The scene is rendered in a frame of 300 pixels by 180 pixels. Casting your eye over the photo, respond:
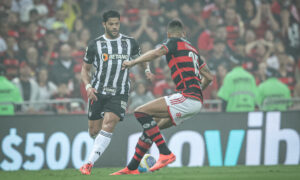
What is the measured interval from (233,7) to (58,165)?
7561 millimetres

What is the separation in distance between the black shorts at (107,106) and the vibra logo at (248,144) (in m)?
3.02

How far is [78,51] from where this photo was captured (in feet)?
51.9

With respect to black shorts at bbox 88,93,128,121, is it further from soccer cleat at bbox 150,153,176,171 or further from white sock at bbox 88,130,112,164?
soccer cleat at bbox 150,153,176,171

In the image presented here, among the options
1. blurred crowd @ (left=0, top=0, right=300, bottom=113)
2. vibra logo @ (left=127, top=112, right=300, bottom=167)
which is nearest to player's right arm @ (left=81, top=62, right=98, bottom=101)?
vibra logo @ (left=127, top=112, right=300, bottom=167)

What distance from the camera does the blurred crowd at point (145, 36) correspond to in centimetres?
1467

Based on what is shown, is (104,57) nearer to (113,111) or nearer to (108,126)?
(113,111)

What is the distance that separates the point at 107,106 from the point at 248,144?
4.39 m

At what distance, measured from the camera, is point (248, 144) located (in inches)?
490

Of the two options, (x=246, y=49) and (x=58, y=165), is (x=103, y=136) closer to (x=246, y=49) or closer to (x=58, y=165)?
(x=58, y=165)

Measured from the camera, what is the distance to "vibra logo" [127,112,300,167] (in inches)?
488

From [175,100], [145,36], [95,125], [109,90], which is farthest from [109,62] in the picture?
[145,36]

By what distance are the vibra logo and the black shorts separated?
3020 mm

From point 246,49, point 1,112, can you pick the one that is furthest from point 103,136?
point 246,49

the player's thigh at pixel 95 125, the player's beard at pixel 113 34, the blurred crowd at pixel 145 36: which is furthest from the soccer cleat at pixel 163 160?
the blurred crowd at pixel 145 36
